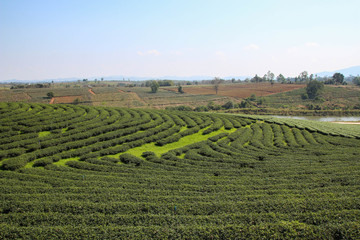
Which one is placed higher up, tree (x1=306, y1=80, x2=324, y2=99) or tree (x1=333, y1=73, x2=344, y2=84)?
tree (x1=333, y1=73, x2=344, y2=84)

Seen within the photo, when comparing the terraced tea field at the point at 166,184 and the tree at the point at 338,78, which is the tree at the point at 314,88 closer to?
the tree at the point at 338,78

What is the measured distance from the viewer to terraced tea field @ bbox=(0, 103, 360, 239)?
10.5 meters

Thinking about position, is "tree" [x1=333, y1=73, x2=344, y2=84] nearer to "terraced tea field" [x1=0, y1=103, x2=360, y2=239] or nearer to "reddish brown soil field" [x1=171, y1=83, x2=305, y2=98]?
"reddish brown soil field" [x1=171, y1=83, x2=305, y2=98]

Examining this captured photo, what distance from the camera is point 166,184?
15.7m

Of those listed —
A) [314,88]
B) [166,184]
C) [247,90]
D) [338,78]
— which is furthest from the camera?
[338,78]

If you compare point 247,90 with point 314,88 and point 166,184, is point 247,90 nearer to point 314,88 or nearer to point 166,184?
point 314,88

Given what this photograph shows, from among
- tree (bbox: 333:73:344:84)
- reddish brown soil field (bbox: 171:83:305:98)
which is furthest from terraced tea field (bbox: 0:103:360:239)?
tree (bbox: 333:73:344:84)

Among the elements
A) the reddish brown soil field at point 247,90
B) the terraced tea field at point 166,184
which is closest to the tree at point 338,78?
the reddish brown soil field at point 247,90

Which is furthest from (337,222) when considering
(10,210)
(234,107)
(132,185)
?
(234,107)

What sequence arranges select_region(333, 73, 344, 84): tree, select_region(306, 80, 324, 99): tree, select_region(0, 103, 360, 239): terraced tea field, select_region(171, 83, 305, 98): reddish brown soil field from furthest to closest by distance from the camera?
select_region(333, 73, 344, 84): tree, select_region(171, 83, 305, 98): reddish brown soil field, select_region(306, 80, 324, 99): tree, select_region(0, 103, 360, 239): terraced tea field

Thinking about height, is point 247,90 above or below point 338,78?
below

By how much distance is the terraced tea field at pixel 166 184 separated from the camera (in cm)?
1055

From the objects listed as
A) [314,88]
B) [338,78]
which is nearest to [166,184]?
[314,88]

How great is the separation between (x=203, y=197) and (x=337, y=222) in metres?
7.23
